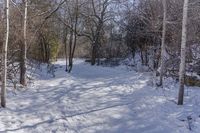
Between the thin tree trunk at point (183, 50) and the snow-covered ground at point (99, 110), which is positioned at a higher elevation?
the thin tree trunk at point (183, 50)

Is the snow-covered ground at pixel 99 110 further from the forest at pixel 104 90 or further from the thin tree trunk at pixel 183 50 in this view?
the thin tree trunk at pixel 183 50

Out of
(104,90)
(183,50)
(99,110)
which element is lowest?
(99,110)

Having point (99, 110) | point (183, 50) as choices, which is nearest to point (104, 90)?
point (99, 110)

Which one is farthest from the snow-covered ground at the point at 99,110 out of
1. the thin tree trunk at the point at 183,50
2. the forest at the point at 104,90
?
the thin tree trunk at the point at 183,50

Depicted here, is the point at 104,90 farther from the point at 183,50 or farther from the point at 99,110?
the point at 183,50

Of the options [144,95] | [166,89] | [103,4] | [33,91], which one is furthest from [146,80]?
[103,4]

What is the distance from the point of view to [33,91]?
609 inches

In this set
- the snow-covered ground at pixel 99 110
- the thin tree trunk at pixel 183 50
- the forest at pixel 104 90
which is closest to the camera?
the snow-covered ground at pixel 99 110

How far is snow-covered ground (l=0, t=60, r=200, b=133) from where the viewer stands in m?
10.6

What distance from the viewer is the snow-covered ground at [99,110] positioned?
1064 cm

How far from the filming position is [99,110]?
12672mm

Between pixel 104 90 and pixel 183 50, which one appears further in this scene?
pixel 104 90

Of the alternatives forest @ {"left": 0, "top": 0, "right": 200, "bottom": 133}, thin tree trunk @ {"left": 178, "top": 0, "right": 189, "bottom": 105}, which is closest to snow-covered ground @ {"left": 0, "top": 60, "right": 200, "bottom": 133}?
forest @ {"left": 0, "top": 0, "right": 200, "bottom": 133}

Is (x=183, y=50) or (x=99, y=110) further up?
(x=183, y=50)
